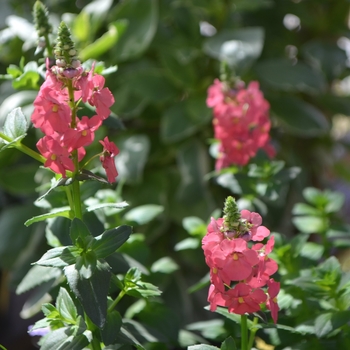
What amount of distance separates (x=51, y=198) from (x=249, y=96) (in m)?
0.43

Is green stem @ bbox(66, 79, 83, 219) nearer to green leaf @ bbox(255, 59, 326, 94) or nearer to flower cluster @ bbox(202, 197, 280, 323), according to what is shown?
flower cluster @ bbox(202, 197, 280, 323)

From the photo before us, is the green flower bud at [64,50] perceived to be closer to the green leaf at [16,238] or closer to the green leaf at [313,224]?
the green leaf at [313,224]

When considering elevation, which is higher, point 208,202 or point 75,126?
point 75,126

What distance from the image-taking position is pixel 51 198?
94cm

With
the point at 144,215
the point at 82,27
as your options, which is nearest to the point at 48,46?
the point at 144,215

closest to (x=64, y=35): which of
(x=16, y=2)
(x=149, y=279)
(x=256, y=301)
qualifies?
(x=256, y=301)

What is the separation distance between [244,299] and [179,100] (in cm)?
123

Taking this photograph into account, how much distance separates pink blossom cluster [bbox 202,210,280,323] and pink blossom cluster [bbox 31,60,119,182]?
0.16m

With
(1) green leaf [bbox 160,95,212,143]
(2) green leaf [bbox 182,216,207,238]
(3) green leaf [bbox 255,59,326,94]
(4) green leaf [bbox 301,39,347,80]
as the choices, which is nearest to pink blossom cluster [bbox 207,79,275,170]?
(2) green leaf [bbox 182,216,207,238]

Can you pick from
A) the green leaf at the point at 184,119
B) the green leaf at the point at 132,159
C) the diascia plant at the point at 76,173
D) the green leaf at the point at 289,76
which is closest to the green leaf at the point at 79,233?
the diascia plant at the point at 76,173

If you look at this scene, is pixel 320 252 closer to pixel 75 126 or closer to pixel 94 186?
pixel 94 186

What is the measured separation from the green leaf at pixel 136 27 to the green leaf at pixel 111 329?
105cm

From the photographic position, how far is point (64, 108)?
73cm

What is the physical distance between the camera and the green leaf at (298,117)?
1817 millimetres
